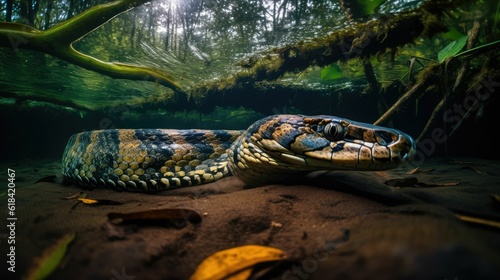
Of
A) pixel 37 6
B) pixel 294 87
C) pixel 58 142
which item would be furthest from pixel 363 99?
pixel 58 142

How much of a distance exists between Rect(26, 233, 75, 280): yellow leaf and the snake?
5.79 feet

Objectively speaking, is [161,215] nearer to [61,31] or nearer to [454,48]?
[61,31]

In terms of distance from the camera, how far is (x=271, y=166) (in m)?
2.61

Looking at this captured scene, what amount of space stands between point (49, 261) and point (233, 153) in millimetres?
2096

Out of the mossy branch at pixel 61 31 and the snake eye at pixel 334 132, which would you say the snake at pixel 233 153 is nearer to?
the snake eye at pixel 334 132

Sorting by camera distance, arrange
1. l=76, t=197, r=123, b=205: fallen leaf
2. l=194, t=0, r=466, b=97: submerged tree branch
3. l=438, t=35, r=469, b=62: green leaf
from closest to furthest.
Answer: l=76, t=197, r=123, b=205: fallen leaf, l=438, t=35, r=469, b=62: green leaf, l=194, t=0, r=466, b=97: submerged tree branch

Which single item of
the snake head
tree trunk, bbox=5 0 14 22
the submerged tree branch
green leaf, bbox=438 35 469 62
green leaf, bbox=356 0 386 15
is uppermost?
green leaf, bbox=356 0 386 15

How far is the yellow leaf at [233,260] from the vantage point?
1.21 meters

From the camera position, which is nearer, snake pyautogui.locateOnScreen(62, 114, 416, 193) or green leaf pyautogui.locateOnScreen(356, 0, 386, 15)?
snake pyautogui.locateOnScreen(62, 114, 416, 193)

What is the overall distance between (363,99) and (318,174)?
657 cm

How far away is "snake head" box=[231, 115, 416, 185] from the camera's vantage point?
2154 mm

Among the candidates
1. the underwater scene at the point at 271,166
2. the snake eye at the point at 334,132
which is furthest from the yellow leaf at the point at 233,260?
the snake eye at the point at 334,132

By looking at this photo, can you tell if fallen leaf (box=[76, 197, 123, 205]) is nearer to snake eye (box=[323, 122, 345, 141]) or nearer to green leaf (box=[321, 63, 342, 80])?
snake eye (box=[323, 122, 345, 141])

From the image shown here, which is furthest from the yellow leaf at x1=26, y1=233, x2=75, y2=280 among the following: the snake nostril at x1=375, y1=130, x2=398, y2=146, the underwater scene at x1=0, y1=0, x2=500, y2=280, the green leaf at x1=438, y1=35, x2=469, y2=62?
the green leaf at x1=438, y1=35, x2=469, y2=62
